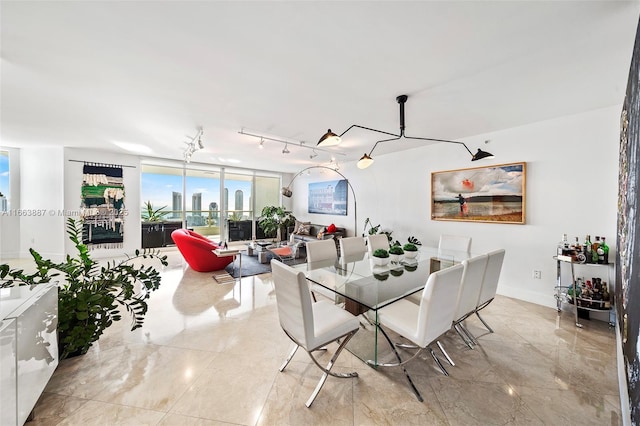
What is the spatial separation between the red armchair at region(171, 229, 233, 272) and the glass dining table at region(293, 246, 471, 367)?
96.5 inches

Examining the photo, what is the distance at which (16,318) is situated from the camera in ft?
4.03

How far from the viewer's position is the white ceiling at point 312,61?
4.60 ft

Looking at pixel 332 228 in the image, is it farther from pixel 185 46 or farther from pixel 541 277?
pixel 185 46

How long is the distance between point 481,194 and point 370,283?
275 cm

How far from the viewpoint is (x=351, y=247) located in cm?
349

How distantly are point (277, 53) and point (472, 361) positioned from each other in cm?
305

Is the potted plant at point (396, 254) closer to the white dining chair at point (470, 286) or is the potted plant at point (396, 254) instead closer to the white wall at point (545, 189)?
the white dining chair at point (470, 286)

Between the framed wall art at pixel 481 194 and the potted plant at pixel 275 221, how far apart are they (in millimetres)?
4488

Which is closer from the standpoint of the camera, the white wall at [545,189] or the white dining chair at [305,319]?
the white dining chair at [305,319]

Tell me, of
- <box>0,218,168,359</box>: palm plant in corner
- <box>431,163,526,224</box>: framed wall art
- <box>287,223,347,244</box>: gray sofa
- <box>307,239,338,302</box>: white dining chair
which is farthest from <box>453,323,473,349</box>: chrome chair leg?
<box>287,223,347,244</box>: gray sofa

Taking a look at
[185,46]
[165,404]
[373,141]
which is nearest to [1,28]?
[185,46]

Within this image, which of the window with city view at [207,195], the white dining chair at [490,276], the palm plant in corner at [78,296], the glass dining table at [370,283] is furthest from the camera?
the window with city view at [207,195]

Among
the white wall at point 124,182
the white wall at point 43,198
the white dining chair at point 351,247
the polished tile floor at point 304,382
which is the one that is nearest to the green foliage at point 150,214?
the white wall at point 124,182

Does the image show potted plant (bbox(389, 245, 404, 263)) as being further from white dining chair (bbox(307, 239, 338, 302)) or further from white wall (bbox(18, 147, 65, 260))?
white wall (bbox(18, 147, 65, 260))
